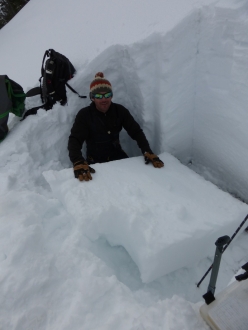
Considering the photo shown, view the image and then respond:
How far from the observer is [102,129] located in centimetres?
324

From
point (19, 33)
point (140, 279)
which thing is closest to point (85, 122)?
point (140, 279)

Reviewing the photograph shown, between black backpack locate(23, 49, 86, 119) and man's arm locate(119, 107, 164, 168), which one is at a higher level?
black backpack locate(23, 49, 86, 119)

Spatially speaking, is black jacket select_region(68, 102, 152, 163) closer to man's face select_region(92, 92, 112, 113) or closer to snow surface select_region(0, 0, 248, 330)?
man's face select_region(92, 92, 112, 113)

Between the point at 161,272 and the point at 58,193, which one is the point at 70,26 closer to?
the point at 58,193

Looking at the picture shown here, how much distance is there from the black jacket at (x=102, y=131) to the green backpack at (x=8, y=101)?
2.78 ft

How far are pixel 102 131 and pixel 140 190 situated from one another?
1142 millimetres

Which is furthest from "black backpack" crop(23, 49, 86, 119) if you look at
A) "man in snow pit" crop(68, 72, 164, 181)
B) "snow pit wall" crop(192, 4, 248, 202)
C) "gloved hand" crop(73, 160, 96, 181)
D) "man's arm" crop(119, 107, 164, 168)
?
"snow pit wall" crop(192, 4, 248, 202)

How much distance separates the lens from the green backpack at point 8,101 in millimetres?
3037

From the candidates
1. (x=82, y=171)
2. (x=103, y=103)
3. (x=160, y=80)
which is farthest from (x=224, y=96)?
(x=82, y=171)

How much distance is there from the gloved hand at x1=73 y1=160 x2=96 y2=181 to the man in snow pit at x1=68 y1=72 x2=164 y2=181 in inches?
3.4

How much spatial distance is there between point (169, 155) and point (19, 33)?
22.6 feet

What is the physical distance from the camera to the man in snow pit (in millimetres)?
2996

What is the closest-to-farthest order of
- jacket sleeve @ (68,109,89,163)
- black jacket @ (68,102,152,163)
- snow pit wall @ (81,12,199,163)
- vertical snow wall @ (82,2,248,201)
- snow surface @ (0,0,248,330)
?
snow surface @ (0,0,248,330), vertical snow wall @ (82,2,248,201), snow pit wall @ (81,12,199,163), jacket sleeve @ (68,109,89,163), black jacket @ (68,102,152,163)

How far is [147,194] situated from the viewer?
7.97 feet
